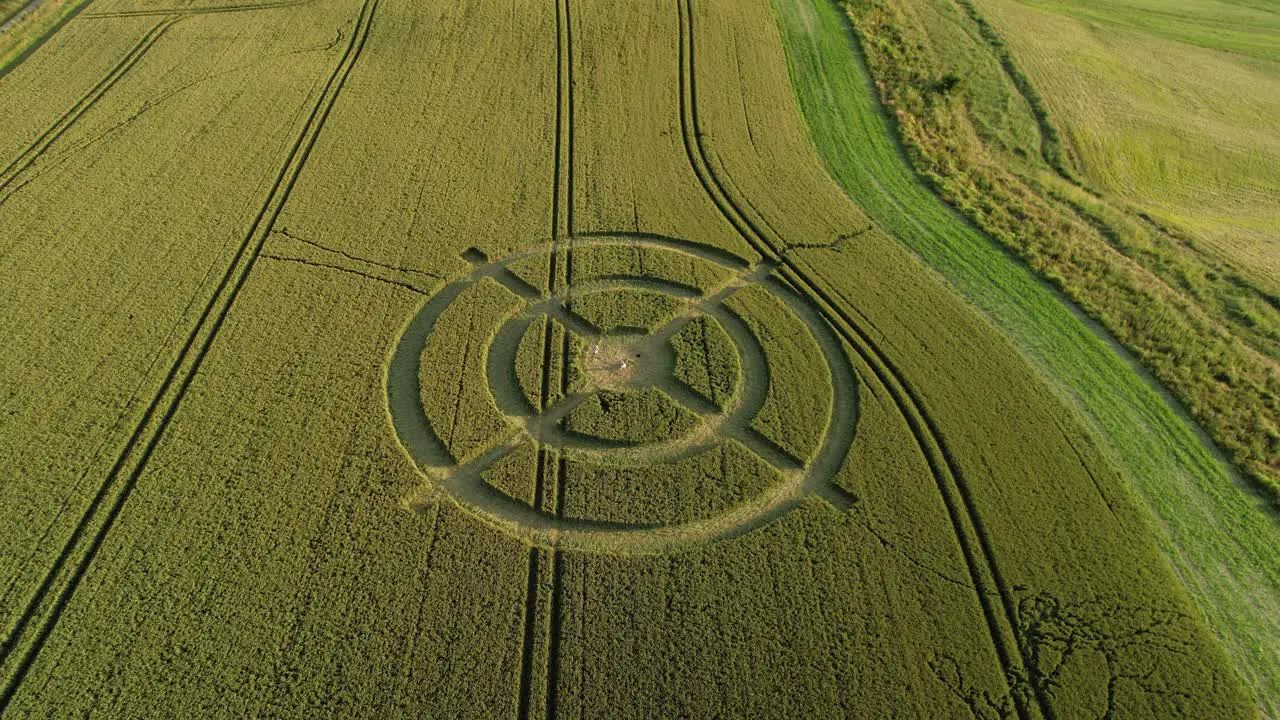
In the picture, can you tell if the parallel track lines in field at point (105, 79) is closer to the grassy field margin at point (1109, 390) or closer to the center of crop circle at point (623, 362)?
the center of crop circle at point (623, 362)

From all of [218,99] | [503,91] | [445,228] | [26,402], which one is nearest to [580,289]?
[445,228]

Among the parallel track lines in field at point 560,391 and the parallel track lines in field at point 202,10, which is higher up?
the parallel track lines in field at point 202,10

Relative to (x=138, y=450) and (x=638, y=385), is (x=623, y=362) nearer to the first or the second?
(x=638, y=385)

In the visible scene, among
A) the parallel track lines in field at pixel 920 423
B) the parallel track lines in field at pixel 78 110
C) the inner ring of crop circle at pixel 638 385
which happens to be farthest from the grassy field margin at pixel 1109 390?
the parallel track lines in field at pixel 78 110

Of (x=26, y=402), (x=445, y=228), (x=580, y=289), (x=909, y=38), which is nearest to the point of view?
(x=26, y=402)

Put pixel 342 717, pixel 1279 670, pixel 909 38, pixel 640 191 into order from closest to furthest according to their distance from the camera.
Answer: pixel 342 717 < pixel 1279 670 < pixel 640 191 < pixel 909 38

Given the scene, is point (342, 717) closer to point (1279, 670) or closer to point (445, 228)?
point (445, 228)
